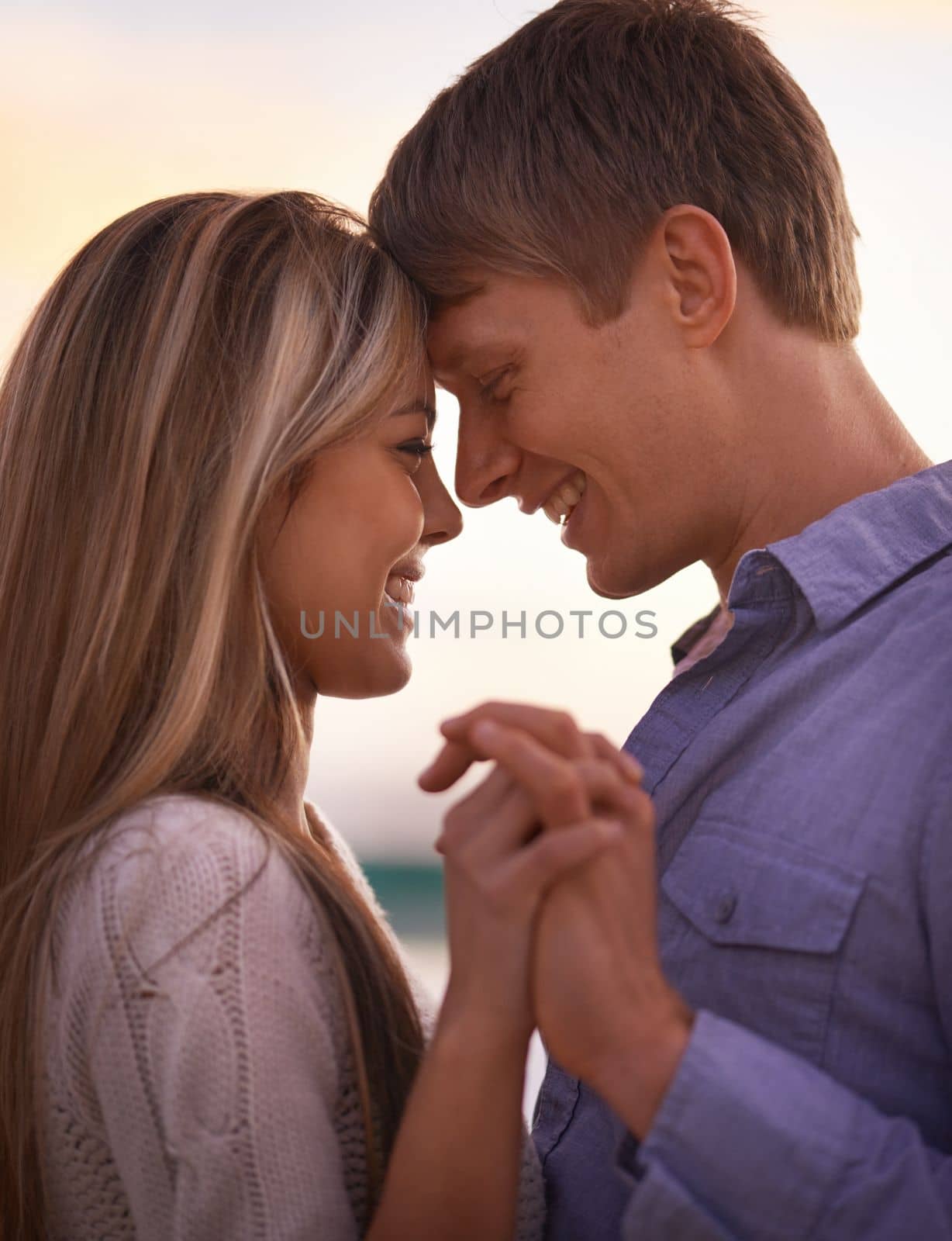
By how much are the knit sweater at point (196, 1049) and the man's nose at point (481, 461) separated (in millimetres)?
918

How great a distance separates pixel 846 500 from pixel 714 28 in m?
0.81

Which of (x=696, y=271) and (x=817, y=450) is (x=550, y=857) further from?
(x=696, y=271)

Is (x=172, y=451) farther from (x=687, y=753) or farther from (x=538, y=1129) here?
(x=538, y=1129)

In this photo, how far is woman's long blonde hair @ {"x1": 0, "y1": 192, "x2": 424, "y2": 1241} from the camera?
145 cm

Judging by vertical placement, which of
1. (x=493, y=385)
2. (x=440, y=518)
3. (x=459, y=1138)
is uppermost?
(x=493, y=385)

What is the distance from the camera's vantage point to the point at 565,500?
2.21 m

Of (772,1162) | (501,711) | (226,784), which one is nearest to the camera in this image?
(772,1162)

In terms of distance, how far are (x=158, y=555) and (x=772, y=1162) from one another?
3.21 ft

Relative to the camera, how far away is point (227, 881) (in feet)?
4.36

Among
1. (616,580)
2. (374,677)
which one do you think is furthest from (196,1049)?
(616,580)

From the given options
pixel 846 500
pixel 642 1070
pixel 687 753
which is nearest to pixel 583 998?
pixel 642 1070

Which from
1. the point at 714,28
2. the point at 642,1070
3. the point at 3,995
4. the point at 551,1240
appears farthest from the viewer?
the point at 714,28

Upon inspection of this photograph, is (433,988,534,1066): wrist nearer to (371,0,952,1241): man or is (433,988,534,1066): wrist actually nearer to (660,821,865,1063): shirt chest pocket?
(371,0,952,1241): man

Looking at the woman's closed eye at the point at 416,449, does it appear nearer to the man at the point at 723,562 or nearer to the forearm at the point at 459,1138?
the man at the point at 723,562
